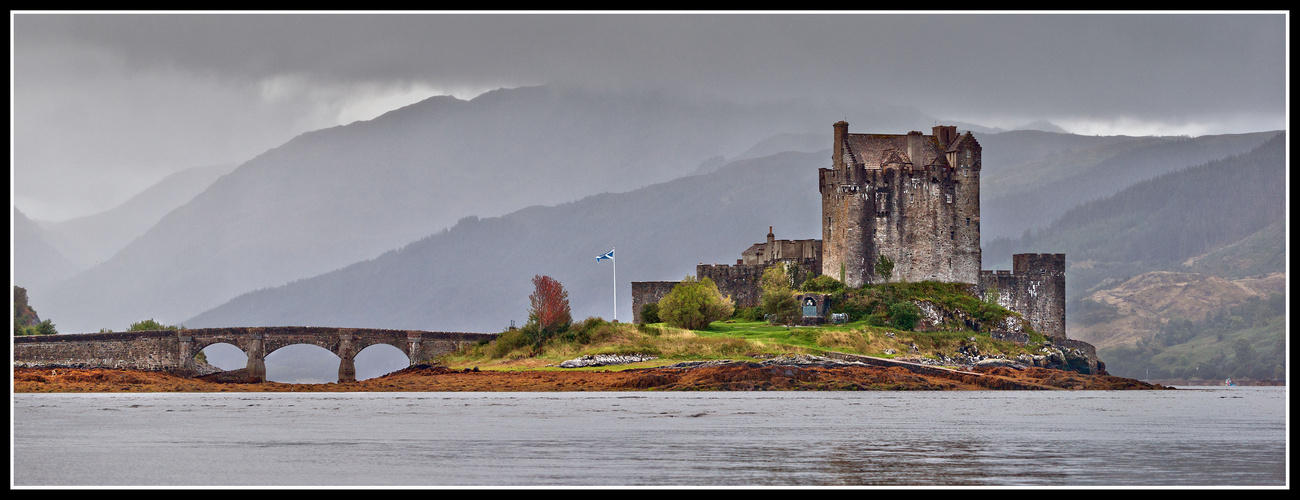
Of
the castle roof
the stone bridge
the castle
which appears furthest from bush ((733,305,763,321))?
the stone bridge

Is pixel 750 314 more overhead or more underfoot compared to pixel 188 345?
more overhead

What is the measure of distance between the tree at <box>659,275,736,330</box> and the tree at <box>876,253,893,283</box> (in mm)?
10024

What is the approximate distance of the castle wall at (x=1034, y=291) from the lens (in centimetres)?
9955

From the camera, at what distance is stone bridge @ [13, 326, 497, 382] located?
10044 cm

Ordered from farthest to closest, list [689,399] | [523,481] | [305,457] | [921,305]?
[921,305], [689,399], [305,457], [523,481]

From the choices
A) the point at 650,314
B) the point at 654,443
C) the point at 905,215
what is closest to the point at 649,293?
the point at 650,314

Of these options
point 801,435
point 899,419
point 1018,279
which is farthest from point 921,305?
point 801,435

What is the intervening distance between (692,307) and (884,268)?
1244 centimetres

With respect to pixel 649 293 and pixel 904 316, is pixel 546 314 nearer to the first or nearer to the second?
pixel 649 293

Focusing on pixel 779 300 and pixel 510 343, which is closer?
pixel 510 343

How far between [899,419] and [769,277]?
44.2 m

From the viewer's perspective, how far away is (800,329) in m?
90.9

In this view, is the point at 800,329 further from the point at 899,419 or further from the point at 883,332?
the point at 899,419

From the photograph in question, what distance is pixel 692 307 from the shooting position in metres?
95.1
